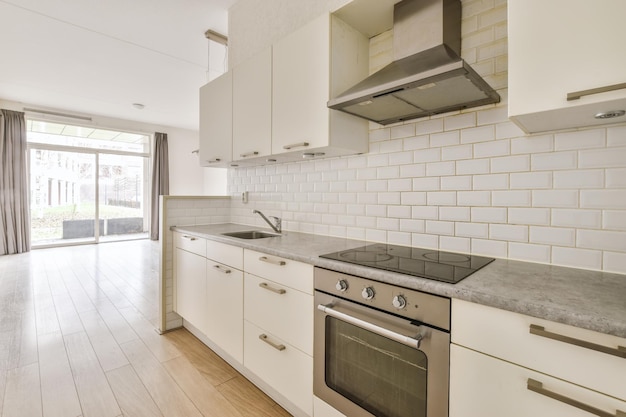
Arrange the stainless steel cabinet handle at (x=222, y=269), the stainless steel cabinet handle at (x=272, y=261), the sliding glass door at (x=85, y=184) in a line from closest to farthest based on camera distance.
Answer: the stainless steel cabinet handle at (x=272, y=261) < the stainless steel cabinet handle at (x=222, y=269) < the sliding glass door at (x=85, y=184)

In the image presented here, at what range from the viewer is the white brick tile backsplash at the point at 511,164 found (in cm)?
133

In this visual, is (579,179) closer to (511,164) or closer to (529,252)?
(511,164)

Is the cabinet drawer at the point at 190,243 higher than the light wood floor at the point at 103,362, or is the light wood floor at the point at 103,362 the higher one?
the cabinet drawer at the point at 190,243

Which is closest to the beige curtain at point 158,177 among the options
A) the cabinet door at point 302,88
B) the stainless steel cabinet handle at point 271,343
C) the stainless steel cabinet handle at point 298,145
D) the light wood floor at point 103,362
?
the light wood floor at point 103,362

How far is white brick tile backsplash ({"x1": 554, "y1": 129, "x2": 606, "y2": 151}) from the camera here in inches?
45.7

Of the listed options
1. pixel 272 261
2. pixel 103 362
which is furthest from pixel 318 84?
pixel 103 362

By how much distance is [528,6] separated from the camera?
40.3 inches

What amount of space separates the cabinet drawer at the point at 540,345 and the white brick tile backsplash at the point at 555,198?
69 cm

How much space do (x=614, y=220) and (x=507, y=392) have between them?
0.82 meters

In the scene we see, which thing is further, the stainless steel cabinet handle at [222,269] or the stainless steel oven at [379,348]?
the stainless steel cabinet handle at [222,269]

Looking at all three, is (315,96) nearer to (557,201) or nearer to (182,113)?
(557,201)

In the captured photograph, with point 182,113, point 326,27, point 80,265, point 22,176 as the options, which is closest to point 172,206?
point 326,27

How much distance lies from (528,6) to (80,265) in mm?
6264

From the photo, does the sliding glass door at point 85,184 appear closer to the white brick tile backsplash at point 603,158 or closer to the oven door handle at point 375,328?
the oven door handle at point 375,328
